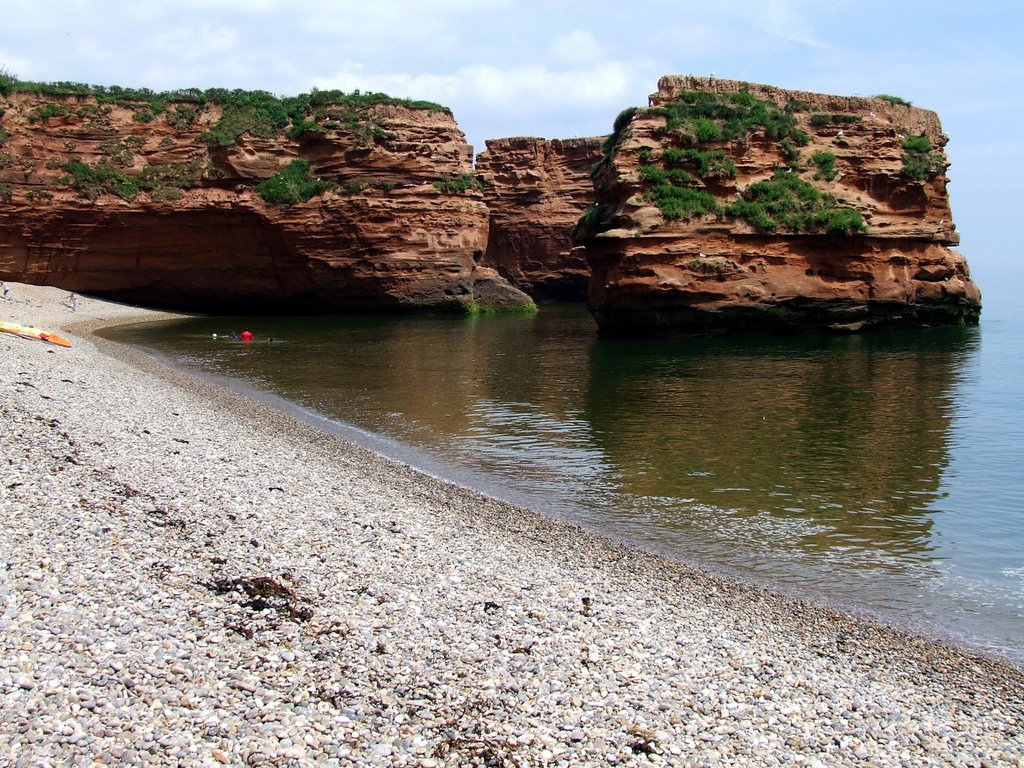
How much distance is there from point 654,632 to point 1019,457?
1074 cm

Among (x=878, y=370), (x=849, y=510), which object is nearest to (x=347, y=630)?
(x=849, y=510)

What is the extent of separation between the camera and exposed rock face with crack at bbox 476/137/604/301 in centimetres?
7288

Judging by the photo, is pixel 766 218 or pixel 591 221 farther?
pixel 591 221

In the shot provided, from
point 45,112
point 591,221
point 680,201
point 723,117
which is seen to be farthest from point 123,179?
point 723,117

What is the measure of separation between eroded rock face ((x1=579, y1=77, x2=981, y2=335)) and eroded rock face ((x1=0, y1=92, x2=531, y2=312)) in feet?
63.1

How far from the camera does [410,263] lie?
5400 centimetres

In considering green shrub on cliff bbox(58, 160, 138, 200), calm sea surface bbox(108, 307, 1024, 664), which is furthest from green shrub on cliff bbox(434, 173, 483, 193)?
calm sea surface bbox(108, 307, 1024, 664)

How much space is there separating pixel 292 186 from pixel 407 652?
49.5 meters

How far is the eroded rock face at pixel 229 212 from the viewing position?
49.5 metres

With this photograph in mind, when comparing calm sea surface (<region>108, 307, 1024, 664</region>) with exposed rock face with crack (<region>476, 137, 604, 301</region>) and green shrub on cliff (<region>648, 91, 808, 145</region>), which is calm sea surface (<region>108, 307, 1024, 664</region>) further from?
exposed rock face with crack (<region>476, 137, 604, 301</region>)

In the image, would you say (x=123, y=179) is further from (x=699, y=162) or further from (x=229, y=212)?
(x=699, y=162)

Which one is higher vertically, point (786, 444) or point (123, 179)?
point (123, 179)

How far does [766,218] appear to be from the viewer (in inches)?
1372

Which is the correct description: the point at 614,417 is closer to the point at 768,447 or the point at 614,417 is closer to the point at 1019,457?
the point at 768,447
